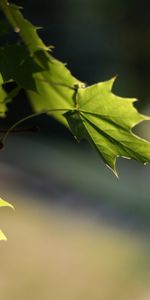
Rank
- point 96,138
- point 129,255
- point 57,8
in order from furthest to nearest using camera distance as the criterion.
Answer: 1. point 57,8
2. point 129,255
3. point 96,138

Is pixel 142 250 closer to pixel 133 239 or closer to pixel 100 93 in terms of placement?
pixel 133 239

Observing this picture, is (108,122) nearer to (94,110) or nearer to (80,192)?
(94,110)

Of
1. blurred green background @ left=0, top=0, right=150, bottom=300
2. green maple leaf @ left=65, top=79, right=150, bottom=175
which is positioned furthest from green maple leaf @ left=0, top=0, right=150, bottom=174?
blurred green background @ left=0, top=0, right=150, bottom=300

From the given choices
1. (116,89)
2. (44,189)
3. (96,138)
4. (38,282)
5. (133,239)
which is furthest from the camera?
(116,89)

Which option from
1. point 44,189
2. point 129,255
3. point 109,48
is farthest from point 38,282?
point 109,48

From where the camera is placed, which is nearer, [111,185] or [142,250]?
[142,250]

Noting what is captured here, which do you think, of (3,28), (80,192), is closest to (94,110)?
(3,28)
